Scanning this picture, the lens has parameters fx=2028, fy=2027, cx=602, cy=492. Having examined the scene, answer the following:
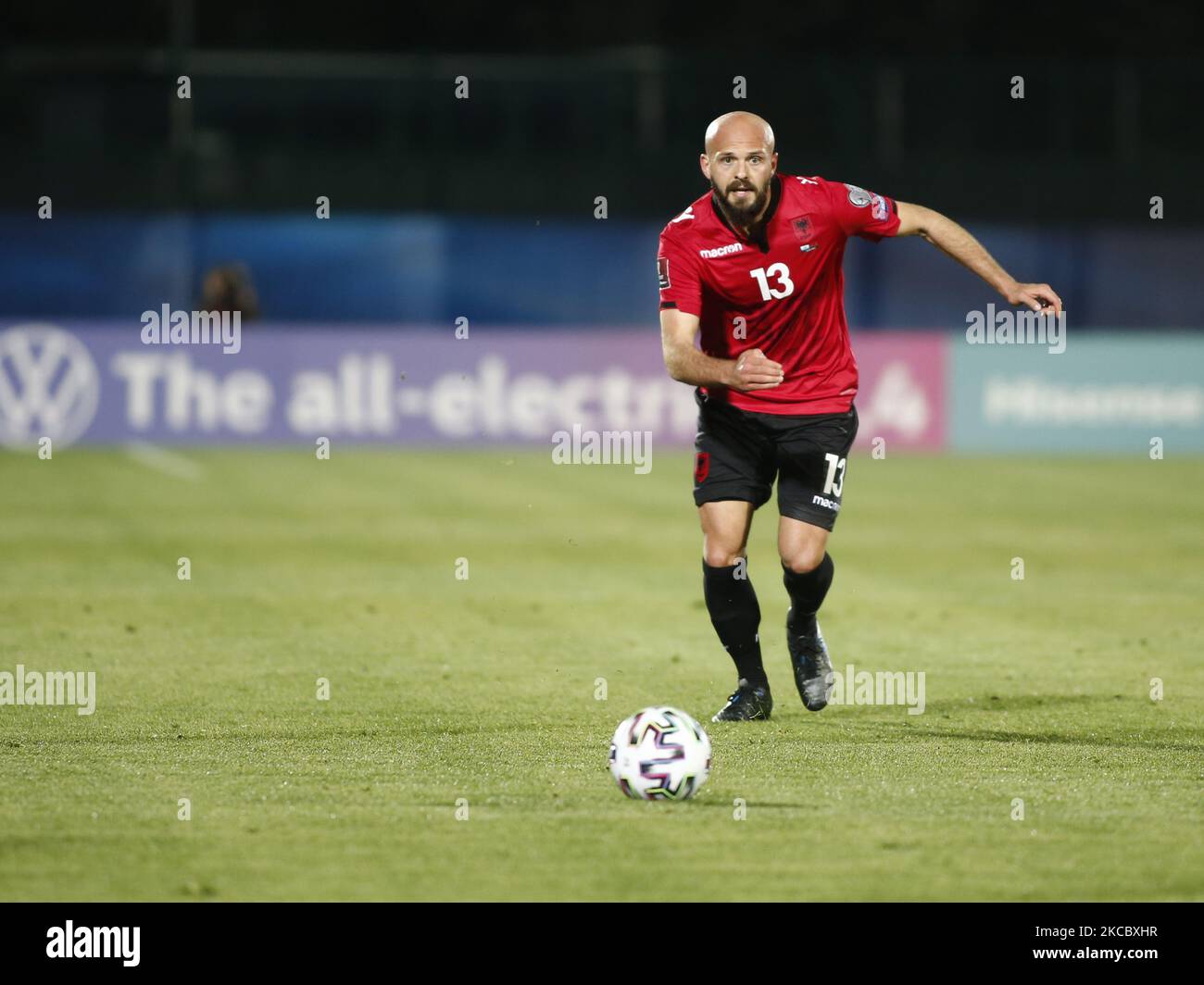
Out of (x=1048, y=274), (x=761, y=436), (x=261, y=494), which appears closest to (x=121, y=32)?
(x=1048, y=274)

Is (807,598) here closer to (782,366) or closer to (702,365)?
(782,366)

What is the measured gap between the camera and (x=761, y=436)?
28.4ft

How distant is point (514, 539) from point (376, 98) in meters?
21.9

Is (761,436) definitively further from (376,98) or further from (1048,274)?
(1048,274)

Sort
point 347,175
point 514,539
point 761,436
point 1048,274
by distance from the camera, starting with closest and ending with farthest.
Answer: point 761,436
point 514,539
point 347,175
point 1048,274

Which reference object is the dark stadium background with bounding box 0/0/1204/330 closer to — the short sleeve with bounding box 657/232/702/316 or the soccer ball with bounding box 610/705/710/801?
the short sleeve with bounding box 657/232/702/316

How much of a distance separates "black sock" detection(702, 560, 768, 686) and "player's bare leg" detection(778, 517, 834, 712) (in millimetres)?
180

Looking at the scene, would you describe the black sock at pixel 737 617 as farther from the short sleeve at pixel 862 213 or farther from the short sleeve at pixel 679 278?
the short sleeve at pixel 862 213

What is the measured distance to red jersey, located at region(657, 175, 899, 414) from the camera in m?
8.38

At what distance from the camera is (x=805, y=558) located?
8.69 meters

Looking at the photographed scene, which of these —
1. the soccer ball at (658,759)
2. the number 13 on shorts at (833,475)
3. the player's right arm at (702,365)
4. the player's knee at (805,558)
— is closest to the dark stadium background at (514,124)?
the number 13 on shorts at (833,475)
